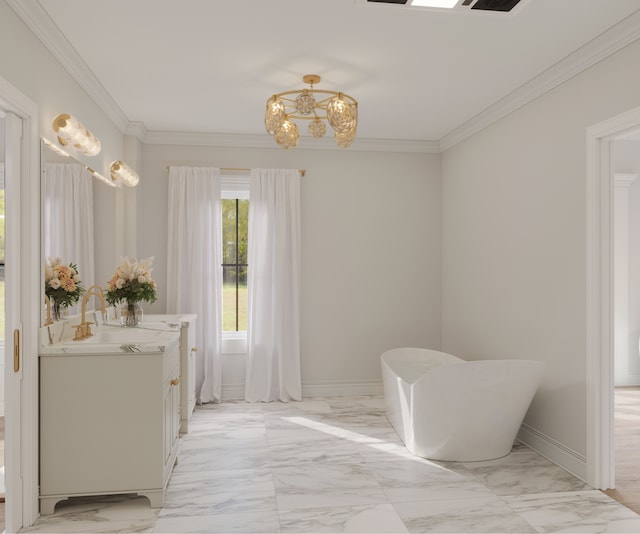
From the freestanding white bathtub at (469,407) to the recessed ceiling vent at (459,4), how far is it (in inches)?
81.2

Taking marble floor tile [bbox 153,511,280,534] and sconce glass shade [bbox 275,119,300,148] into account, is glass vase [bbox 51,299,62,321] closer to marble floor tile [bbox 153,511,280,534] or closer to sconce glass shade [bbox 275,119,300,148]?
marble floor tile [bbox 153,511,280,534]

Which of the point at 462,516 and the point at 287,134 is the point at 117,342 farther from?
the point at 462,516

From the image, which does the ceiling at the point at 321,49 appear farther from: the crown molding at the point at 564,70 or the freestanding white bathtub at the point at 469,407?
the freestanding white bathtub at the point at 469,407

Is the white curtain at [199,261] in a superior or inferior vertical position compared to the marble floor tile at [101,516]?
superior

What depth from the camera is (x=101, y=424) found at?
2932 millimetres

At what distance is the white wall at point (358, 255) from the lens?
5543mm

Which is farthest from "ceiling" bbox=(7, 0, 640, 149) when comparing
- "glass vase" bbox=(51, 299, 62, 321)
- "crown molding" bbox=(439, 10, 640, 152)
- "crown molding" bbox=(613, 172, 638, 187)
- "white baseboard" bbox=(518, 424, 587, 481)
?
"crown molding" bbox=(613, 172, 638, 187)

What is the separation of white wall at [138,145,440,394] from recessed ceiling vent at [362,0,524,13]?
2.90m

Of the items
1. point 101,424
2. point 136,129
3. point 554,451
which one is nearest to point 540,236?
point 554,451

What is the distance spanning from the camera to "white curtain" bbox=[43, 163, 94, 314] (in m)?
3.12

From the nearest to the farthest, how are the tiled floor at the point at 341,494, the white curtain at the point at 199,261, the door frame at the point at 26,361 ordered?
the door frame at the point at 26,361 → the tiled floor at the point at 341,494 → the white curtain at the point at 199,261

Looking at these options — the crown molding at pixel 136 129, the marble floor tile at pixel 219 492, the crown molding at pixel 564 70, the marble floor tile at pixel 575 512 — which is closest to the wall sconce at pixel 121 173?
the crown molding at pixel 136 129

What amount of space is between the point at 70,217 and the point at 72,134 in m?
0.54

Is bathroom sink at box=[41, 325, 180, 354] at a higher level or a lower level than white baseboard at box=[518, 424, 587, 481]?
higher
